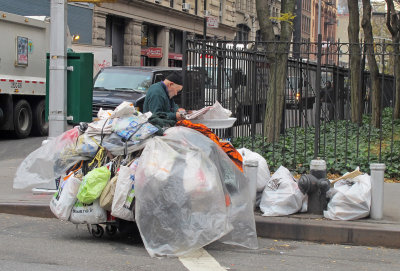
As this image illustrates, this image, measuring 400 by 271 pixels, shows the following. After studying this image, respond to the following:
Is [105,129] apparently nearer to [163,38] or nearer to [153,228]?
[153,228]

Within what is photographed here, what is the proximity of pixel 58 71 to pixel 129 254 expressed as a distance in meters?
3.80

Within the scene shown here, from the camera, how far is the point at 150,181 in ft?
20.1

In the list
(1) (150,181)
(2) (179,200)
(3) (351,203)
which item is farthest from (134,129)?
(3) (351,203)

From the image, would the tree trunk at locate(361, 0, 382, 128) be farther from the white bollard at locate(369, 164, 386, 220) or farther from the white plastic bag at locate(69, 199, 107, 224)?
the white plastic bag at locate(69, 199, 107, 224)

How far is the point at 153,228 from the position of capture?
606cm

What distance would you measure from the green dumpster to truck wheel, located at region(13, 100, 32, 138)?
865 centimetres

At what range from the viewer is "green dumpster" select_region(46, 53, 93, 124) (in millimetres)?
9344

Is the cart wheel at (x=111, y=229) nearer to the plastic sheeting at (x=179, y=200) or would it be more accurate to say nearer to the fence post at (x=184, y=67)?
the plastic sheeting at (x=179, y=200)

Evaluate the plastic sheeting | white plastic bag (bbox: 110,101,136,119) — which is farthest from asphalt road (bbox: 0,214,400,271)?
white plastic bag (bbox: 110,101,136,119)

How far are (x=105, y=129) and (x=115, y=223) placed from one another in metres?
0.97

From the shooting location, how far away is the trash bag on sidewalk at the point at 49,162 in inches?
282

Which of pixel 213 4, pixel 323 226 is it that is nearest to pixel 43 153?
pixel 323 226

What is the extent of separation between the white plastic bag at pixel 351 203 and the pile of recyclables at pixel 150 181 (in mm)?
1364

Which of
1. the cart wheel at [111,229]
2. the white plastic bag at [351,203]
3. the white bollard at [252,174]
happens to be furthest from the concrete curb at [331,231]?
the cart wheel at [111,229]
